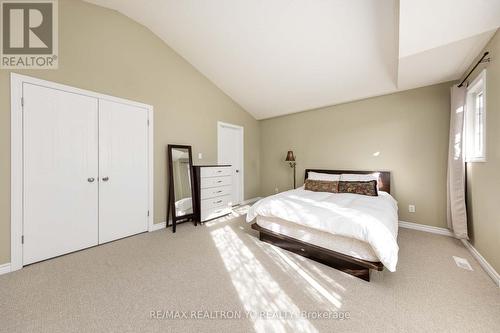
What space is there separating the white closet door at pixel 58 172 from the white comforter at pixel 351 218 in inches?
88.2

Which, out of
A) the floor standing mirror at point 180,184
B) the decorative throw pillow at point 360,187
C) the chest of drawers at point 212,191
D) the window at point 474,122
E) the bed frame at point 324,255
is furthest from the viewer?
the chest of drawers at point 212,191

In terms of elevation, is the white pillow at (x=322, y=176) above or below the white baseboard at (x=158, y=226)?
above

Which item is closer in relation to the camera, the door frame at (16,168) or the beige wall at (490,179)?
the beige wall at (490,179)

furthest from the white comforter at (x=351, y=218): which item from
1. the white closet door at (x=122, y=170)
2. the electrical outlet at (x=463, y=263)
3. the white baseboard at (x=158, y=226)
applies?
the white closet door at (x=122, y=170)

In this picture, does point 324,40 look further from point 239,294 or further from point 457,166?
point 239,294

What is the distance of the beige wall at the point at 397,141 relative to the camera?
2.97 metres

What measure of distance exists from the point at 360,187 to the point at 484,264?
1512 millimetres

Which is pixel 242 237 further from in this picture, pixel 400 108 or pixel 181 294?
pixel 400 108

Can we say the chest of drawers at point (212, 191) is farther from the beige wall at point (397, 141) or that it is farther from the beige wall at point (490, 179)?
the beige wall at point (490, 179)

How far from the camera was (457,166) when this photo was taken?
8.58 ft

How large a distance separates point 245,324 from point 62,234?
249 cm

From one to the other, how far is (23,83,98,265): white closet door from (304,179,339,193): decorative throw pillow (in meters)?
→ 3.49

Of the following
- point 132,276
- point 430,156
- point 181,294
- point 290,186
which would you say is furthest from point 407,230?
point 132,276

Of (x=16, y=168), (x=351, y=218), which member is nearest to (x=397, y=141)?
(x=351, y=218)
